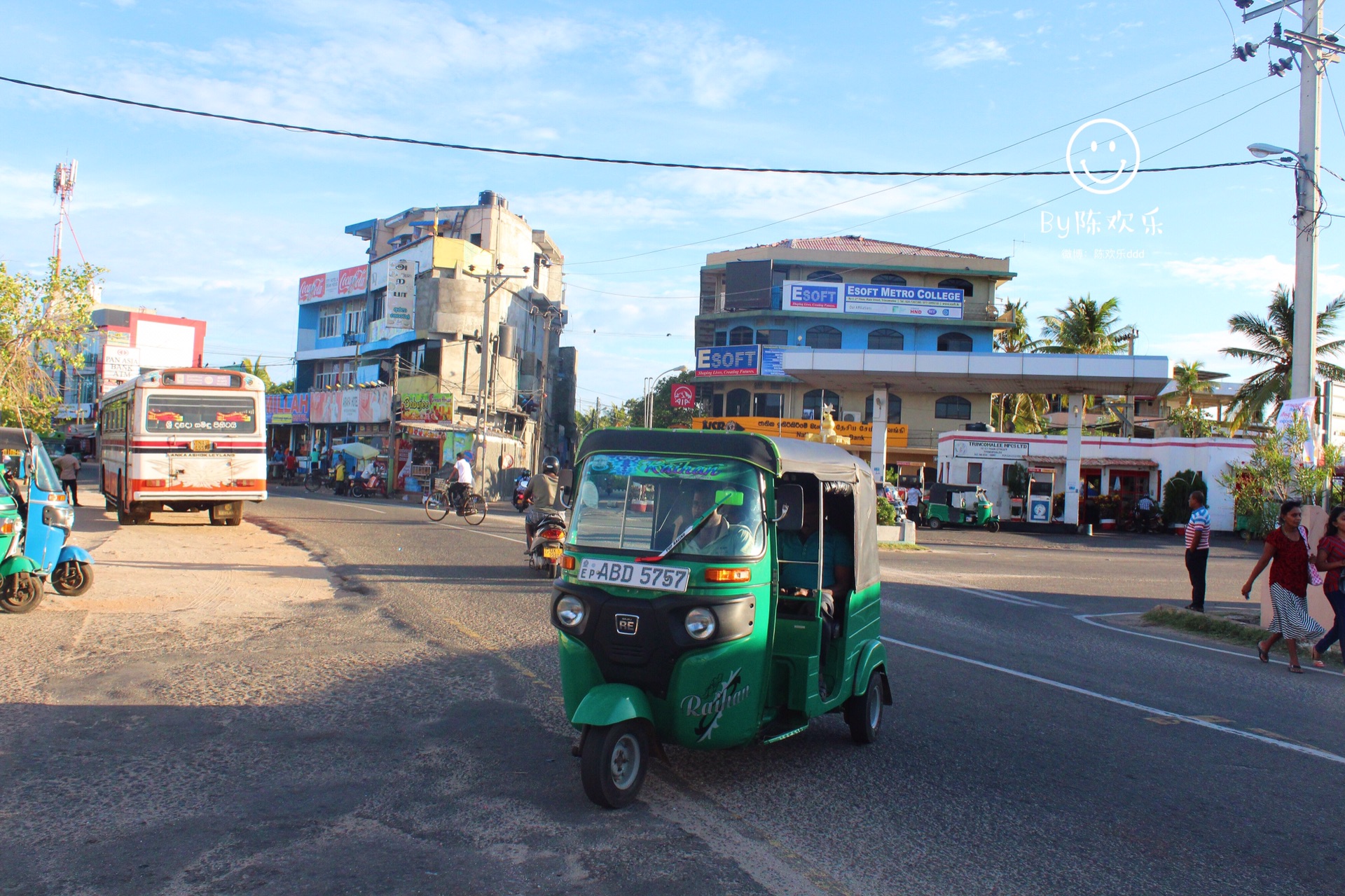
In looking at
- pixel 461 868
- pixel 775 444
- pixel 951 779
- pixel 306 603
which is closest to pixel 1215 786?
pixel 951 779

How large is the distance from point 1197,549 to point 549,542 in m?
9.45

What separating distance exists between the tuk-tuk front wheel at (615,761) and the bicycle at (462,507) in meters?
20.4

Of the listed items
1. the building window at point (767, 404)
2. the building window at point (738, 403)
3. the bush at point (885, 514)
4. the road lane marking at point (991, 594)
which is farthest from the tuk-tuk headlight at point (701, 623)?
the building window at point (738, 403)

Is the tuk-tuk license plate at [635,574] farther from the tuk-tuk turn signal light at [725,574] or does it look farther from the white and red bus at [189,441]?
the white and red bus at [189,441]

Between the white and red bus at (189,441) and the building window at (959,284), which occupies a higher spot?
the building window at (959,284)

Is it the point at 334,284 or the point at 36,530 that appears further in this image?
the point at 334,284

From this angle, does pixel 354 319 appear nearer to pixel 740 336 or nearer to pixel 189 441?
pixel 740 336

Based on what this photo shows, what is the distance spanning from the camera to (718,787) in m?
5.30

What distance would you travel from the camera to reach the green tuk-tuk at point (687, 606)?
4.90m

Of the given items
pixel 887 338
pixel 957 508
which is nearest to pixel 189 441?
pixel 957 508

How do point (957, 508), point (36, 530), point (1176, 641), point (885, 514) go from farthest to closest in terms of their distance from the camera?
point (957, 508), point (885, 514), point (1176, 641), point (36, 530)

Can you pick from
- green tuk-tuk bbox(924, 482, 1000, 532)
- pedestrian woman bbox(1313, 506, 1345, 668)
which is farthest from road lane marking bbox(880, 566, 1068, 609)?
green tuk-tuk bbox(924, 482, 1000, 532)

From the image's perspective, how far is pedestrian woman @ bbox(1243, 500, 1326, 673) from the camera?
33.6ft

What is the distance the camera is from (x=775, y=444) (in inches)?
216
